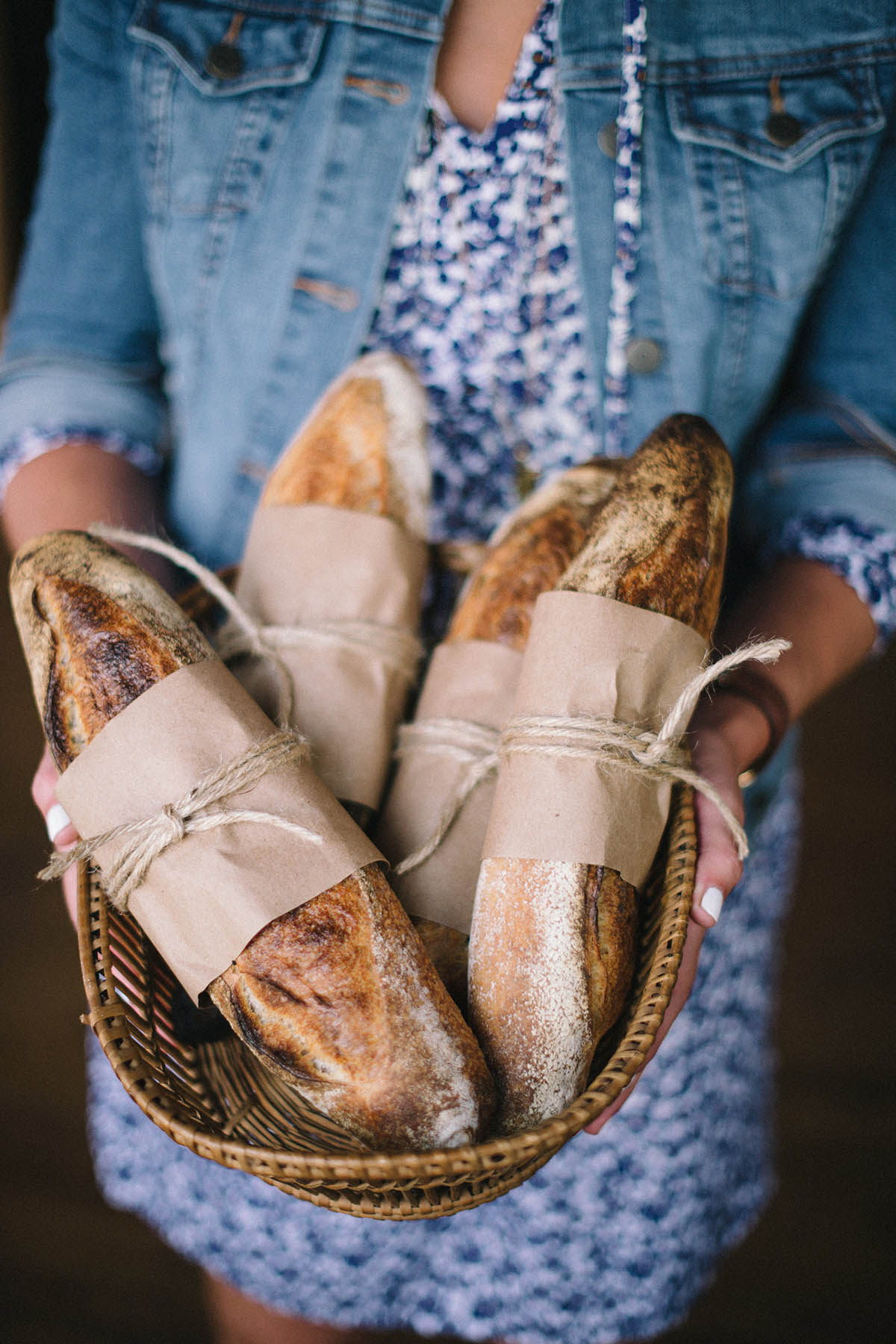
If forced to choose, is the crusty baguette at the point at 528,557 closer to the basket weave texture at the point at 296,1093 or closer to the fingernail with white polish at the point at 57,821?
the basket weave texture at the point at 296,1093

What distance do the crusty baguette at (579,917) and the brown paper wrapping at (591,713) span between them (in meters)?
0.02

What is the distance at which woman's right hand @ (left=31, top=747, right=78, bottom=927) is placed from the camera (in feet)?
2.06

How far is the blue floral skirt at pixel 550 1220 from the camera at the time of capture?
0.92 meters

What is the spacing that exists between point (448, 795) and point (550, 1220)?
57 centimetres

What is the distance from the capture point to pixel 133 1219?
5.16 feet

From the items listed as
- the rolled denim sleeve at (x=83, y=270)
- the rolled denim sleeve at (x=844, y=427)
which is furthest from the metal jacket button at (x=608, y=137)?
the rolled denim sleeve at (x=83, y=270)

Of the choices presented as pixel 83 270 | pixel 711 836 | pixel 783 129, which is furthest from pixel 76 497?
pixel 783 129

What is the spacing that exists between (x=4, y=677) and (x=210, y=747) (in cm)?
224

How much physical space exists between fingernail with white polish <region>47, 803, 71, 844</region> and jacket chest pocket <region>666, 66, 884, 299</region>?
30.8 inches

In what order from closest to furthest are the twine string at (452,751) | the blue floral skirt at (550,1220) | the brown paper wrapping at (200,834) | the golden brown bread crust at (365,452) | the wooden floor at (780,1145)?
the brown paper wrapping at (200,834)
the twine string at (452,751)
the golden brown bread crust at (365,452)
the blue floral skirt at (550,1220)
the wooden floor at (780,1145)

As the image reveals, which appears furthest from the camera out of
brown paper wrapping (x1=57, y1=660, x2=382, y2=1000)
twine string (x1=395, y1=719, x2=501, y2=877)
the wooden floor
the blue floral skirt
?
the wooden floor

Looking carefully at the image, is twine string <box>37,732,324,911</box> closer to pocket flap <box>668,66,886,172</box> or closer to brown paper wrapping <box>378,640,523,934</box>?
brown paper wrapping <box>378,640,523,934</box>

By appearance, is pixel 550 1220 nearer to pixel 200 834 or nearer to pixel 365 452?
pixel 200 834

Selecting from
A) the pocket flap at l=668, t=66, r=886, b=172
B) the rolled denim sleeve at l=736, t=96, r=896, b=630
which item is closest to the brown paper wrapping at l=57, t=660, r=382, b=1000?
the rolled denim sleeve at l=736, t=96, r=896, b=630
